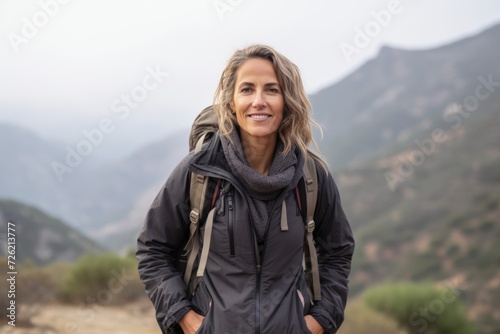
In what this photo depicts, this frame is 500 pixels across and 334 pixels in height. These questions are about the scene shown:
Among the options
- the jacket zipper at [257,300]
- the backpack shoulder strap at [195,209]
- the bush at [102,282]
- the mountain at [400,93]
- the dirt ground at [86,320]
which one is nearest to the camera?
the jacket zipper at [257,300]

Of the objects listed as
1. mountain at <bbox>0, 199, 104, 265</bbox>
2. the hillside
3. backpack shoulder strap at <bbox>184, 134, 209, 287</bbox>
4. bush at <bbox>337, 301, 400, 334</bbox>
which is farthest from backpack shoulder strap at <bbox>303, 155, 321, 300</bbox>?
mountain at <bbox>0, 199, 104, 265</bbox>

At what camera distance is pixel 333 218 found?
2.08 meters

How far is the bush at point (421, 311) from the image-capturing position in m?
10.7

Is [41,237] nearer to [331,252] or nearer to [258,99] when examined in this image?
[331,252]

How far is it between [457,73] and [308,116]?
70092mm

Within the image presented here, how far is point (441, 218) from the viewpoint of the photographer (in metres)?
30.5

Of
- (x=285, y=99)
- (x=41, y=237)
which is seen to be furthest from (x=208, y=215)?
(x=41, y=237)

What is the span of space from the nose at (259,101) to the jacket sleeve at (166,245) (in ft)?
1.10

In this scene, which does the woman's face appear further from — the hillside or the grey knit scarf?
the hillside

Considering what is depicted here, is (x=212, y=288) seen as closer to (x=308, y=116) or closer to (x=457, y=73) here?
(x=308, y=116)

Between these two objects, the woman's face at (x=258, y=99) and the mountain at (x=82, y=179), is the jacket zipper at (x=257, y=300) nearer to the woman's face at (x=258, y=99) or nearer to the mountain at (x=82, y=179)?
the woman's face at (x=258, y=99)

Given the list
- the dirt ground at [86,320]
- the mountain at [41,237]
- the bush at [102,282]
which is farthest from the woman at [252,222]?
the mountain at [41,237]

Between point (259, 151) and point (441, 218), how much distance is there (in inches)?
1207

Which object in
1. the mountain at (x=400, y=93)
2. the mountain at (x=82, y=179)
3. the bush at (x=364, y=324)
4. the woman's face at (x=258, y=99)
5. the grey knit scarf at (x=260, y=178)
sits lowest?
the mountain at (x=82, y=179)
